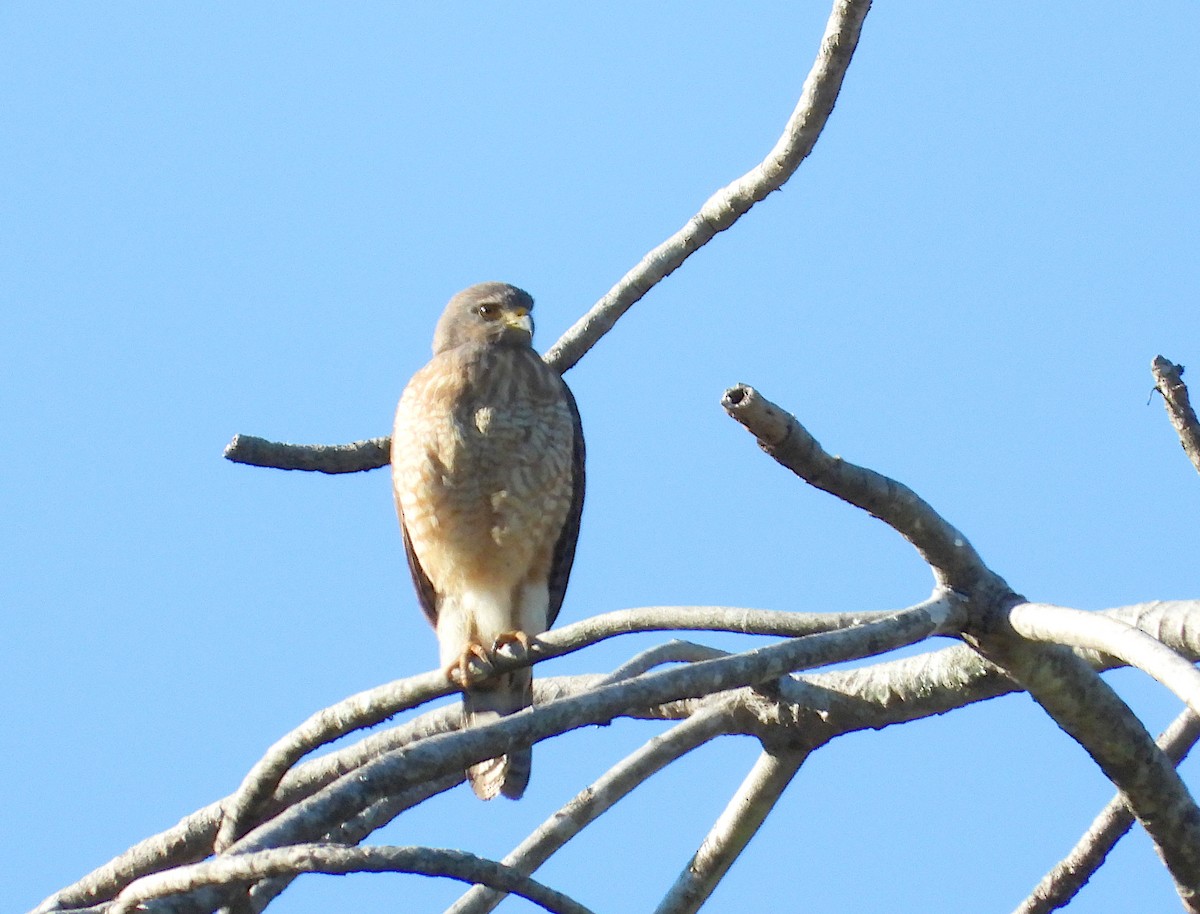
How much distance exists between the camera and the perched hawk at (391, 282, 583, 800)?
5.15m

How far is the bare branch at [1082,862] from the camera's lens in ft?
11.7

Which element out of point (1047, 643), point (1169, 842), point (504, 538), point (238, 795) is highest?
point (504, 538)

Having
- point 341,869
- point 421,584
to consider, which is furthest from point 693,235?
point 341,869

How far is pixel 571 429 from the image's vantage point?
5.34 metres

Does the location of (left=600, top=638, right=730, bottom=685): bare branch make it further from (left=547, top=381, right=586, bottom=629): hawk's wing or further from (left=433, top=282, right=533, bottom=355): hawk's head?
(left=433, top=282, right=533, bottom=355): hawk's head

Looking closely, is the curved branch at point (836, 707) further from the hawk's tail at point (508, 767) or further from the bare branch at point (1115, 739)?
the hawk's tail at point (508, 767)

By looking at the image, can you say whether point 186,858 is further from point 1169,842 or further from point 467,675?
point 1169,842

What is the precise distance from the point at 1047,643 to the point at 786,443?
2.44 ft

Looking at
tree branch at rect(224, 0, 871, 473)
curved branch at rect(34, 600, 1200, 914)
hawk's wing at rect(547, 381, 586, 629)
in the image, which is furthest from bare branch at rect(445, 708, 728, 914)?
hawk's wing at rect(547, 381, 586, 629)

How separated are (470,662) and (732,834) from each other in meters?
1.12

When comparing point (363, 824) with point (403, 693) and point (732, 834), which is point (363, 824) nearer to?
point (403, 693)

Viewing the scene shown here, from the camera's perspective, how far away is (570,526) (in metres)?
5.39

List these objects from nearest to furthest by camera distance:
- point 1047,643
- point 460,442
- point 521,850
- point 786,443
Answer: point 786,443 < point 1047,643 < point 521,850 < point 460,442

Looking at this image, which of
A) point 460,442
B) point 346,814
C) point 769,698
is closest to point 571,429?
point 460,442
